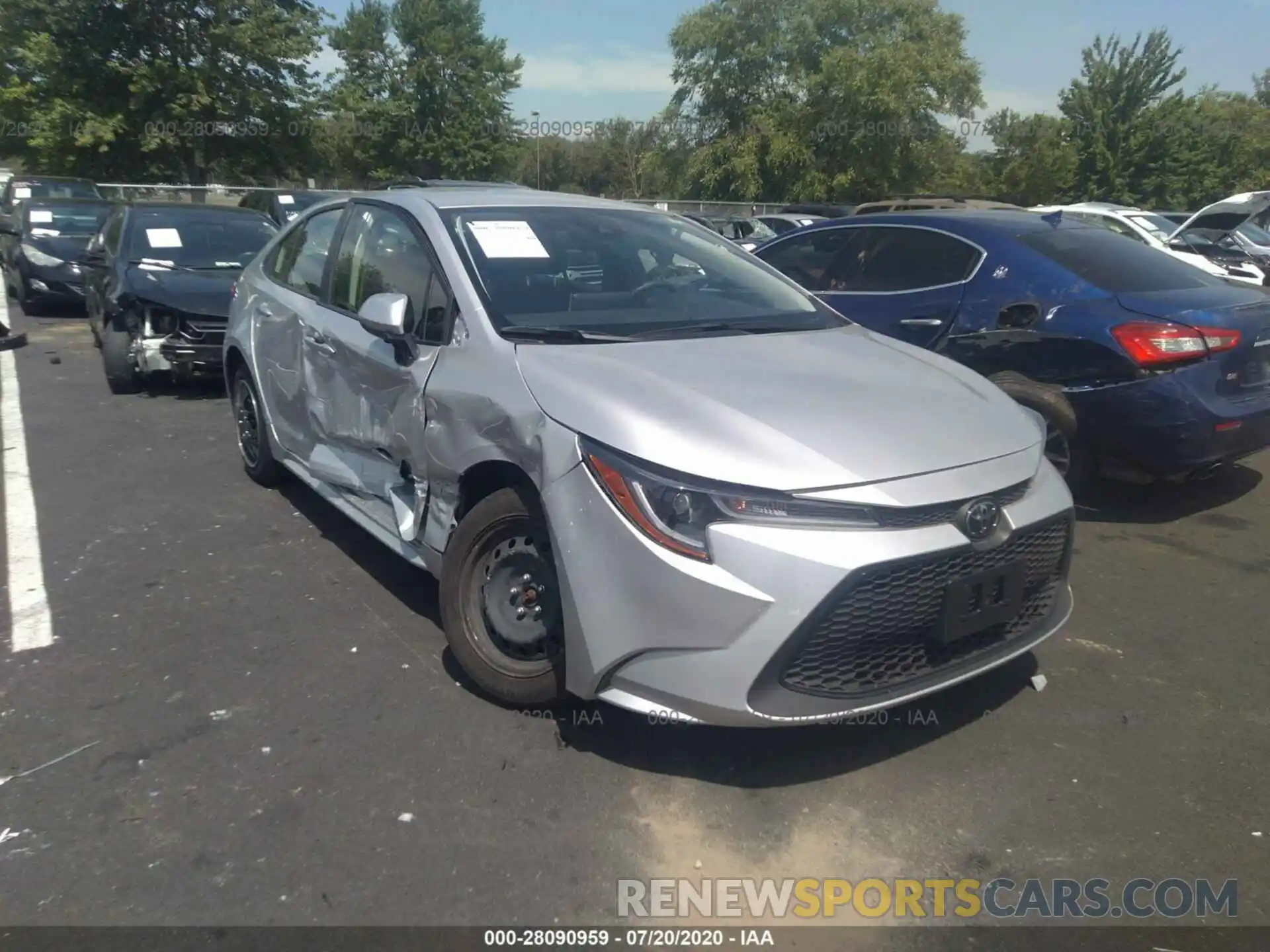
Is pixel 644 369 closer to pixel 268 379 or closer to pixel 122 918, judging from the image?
pixel 122 918

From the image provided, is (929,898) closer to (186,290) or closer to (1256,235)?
(186,290)

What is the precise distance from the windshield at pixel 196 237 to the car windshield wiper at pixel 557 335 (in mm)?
6225

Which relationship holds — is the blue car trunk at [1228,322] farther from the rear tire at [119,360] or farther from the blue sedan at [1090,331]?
the rear tire at [119,360]

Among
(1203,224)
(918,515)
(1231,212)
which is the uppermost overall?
(1231,212)

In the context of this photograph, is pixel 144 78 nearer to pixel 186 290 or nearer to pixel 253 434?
pixel 186 290

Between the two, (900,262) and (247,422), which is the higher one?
(900,262)

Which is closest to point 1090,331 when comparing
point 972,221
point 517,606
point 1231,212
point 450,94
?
point 972,221

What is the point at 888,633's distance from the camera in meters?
2.86

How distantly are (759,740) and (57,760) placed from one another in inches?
86.9

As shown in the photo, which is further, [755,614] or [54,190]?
[54,190]

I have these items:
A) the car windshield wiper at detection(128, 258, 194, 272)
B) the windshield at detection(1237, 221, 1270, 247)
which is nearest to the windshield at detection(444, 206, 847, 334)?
the car windshield wiper at detection(128, 258, 194, 272)

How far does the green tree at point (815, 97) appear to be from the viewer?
3612 cm

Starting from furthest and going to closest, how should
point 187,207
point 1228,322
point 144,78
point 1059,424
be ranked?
point 144,78 → point 187,207 → point 1059,424 → point 1228,322

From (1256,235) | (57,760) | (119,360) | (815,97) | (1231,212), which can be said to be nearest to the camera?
(57,760)
